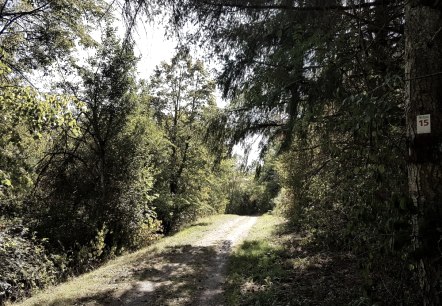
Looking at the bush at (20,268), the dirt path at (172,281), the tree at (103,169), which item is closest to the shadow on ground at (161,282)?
the dirt path at (172,281)

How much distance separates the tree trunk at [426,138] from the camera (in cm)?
248

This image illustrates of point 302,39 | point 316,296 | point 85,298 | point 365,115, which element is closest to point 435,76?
point 365,115

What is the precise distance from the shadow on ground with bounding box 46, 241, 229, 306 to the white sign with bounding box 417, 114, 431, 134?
602 cm

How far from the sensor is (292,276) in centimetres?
809

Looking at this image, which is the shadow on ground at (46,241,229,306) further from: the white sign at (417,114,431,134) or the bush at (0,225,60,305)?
the white sign at (417,114,431,134)

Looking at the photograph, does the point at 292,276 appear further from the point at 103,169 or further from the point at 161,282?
the point at 103,169

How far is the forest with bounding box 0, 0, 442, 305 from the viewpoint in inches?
107

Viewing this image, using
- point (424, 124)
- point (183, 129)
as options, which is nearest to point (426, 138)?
point (424, 124)

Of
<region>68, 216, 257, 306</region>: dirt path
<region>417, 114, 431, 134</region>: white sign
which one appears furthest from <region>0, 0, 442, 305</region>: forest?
<region>68, 216, 257, 306</region>: dirt path

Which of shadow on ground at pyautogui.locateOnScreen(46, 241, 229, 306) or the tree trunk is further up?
the tree trunk

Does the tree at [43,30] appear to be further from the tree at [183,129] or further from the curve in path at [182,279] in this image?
the tree at [183,129]

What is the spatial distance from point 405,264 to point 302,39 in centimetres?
350

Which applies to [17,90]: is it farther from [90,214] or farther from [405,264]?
[90,214]

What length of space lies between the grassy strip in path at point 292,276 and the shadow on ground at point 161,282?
2.81 ft
